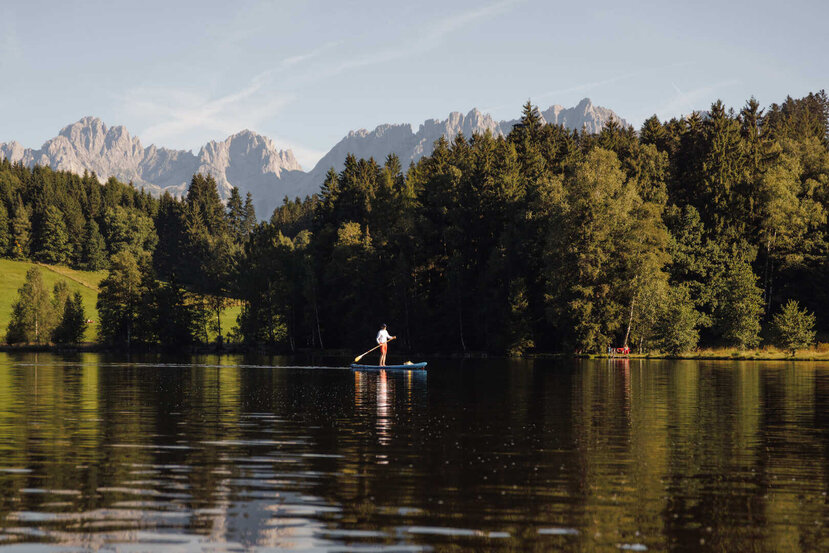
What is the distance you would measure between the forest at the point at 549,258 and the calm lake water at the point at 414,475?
6079cm

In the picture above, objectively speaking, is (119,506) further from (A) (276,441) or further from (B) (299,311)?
(B) (299,311)

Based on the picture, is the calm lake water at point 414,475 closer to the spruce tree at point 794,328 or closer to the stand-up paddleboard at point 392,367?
the stand-up paddleboard at point 392,367

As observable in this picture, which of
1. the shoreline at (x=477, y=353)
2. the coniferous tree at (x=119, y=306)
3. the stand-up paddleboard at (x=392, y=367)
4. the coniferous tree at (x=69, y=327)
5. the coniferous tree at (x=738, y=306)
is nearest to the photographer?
the stand-up paddleboard at (x=392, y=367)

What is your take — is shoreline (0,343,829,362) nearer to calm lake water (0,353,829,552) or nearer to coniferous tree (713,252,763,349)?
coniferous tree (713,252,763,349)

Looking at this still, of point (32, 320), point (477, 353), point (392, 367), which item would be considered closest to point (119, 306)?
point (32, 320)

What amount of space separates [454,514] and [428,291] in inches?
4129

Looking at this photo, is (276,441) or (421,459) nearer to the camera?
(421,459)

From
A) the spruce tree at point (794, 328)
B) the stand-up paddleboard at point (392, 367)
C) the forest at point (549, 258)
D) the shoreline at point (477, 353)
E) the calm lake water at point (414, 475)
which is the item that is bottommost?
the shoreline at point (477, 353)

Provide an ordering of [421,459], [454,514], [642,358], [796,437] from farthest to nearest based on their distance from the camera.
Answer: [642,358]
[796,437]
[421,459]
[454,514]

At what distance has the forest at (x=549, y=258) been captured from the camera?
97250mm

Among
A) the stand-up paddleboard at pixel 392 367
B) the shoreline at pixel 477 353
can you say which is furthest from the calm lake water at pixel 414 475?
the shoreline at pixel 477 353

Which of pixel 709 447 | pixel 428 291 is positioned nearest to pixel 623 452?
pixel 709 447

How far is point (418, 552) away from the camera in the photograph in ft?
38.6

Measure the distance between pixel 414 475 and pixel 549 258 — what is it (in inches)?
3249
